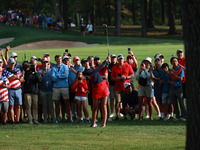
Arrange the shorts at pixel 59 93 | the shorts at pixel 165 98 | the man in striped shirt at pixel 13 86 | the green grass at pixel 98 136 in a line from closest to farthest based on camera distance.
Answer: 1. the green grass at pixel 98 136
2. the man in striped shirt at pixel 13 86
3. the shorts at pixel 59 93
4. the shorts at pixel 165 98

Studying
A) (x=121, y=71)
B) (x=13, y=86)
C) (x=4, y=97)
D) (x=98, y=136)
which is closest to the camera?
(x=98, y=136)

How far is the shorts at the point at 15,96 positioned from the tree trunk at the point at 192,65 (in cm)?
790

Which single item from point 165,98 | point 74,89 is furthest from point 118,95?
point 74,89

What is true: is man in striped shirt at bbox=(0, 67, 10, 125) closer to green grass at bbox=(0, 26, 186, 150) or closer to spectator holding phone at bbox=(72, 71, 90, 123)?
green grass at bbox=(0, 26, 186, 150)

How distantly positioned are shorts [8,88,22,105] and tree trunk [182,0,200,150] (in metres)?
7.90

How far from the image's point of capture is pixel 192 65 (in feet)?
21.5

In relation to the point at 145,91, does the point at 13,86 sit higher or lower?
higher

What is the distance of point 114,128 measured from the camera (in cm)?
1202

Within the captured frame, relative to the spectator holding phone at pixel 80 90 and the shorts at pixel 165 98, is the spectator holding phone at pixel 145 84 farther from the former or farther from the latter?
the spectator holding phone at pixel 80 90

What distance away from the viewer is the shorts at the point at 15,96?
44.5ft

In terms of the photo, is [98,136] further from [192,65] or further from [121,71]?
[192,65]

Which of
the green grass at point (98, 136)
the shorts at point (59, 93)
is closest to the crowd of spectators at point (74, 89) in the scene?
the shorts at point (59, 93)

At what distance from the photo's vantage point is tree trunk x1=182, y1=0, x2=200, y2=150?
642cm

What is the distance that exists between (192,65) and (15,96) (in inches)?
317
